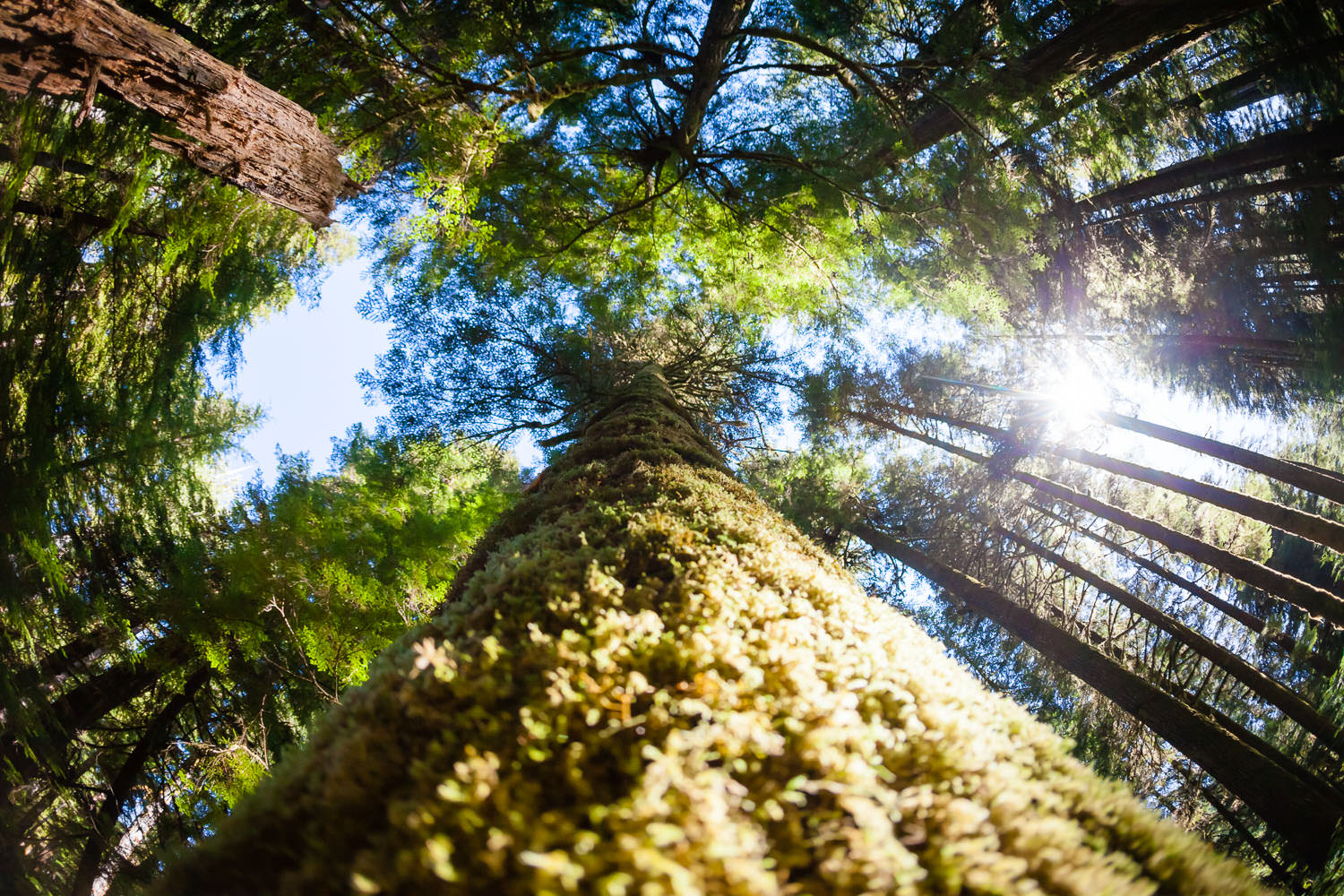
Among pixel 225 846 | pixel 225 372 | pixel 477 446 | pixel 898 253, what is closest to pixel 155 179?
pixel 225 372

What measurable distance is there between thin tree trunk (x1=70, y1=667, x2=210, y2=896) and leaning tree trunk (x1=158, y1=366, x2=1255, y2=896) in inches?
305

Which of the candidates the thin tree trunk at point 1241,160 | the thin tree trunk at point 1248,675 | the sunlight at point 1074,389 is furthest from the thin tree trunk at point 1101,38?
the thin tree trunk at point 1248,675

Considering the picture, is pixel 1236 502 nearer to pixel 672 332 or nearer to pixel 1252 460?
pixel 1252 460

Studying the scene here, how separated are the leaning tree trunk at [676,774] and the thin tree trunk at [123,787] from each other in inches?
305

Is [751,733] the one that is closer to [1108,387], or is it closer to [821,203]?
[821,203]

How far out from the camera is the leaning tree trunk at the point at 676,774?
96cm

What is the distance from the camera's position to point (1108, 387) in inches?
385

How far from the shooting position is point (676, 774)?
1018 millimetres

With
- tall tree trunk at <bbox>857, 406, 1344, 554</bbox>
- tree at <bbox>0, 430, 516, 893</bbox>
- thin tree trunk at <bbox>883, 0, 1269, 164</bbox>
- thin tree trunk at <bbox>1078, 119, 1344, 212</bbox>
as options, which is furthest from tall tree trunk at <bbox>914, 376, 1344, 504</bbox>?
tree at <bbox>0, 430, 516, 893</bbox>

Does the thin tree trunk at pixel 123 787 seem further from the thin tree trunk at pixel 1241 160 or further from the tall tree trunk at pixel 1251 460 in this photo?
the thin tree trunk at pixel 1241 160

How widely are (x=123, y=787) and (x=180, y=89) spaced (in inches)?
348

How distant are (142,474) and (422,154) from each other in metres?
4.72

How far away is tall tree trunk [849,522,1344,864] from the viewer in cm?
367

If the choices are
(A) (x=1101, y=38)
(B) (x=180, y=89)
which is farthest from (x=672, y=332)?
(B) (x=180, y=89)
